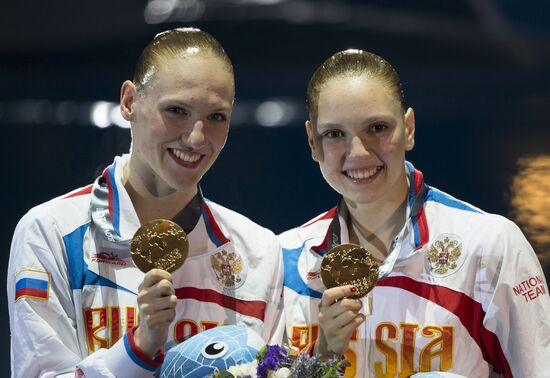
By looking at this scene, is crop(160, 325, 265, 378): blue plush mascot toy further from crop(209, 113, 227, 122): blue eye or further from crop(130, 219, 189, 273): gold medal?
crop(209, 113, 227, 122): blue eye

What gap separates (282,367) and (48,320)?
0.74 meters

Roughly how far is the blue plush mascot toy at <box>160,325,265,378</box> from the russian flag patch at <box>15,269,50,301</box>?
42cm

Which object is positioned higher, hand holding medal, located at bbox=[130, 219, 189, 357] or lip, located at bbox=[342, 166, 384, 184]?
lip, located at bbox=[342, 166, 384, 184]

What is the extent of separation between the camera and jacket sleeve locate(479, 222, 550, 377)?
284 centimetres

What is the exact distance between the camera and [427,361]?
9.59 feet

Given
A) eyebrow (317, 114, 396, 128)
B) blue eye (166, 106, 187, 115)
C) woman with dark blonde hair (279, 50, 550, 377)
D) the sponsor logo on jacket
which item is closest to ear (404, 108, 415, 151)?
woman with dark blonde hair (279, 50, 550, 377)

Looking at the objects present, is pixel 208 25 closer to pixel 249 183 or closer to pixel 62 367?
pixel 249 183

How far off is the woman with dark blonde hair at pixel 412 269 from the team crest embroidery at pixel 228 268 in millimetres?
189

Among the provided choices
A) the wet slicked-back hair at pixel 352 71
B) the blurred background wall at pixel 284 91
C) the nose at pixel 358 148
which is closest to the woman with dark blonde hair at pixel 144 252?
the wet slicked-back hair at pixel 352 71

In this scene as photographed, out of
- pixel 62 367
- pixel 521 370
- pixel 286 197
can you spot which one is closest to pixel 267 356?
pixel 62 367

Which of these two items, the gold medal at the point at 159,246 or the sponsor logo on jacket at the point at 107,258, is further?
the sponsor logo on jacket at the point at 107,258

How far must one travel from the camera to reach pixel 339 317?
2.68 meters

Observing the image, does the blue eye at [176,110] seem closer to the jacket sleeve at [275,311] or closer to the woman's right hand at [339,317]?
the jacket sleeve at [275,311]

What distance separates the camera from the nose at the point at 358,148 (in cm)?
288
